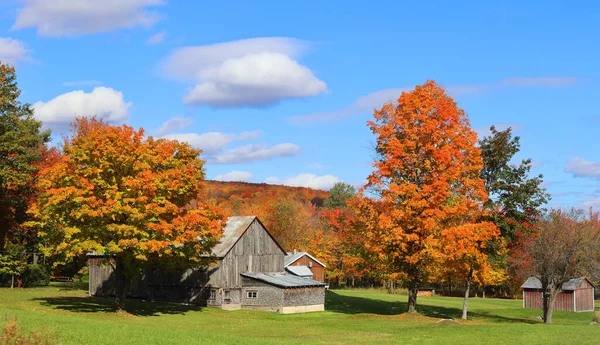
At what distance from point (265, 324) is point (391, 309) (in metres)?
18.9

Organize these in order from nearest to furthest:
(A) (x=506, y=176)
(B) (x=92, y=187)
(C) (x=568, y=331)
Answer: (C) (x=568, y=331) → (B) (x=92, y=187) → (A) (x=506, y=176)

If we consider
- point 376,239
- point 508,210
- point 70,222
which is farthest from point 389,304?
point 70,222

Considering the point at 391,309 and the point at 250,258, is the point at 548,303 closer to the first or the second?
the point at 391,309

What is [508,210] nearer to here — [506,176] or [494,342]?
[506,176]

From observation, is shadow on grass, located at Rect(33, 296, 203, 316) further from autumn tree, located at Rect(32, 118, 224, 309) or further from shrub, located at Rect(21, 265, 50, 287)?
shrub, located at Rect(21, 265, 50, 287)

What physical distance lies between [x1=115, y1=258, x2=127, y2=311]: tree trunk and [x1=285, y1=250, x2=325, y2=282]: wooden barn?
1209 inches

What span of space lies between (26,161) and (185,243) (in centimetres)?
2051

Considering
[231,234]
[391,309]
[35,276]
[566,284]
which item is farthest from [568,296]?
[35,276]

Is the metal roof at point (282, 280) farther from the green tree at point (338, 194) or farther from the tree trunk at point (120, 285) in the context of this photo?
the green tree at point (338, 194)

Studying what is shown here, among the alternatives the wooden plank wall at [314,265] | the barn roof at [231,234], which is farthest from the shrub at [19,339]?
the wooden plank wall at [314,265]

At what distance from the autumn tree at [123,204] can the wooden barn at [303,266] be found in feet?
104

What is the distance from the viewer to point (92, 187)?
43.0 metres

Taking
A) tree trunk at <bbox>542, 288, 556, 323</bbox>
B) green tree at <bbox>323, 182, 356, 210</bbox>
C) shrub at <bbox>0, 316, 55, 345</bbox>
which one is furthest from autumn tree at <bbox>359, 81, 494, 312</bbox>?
green tree at <bbox>323, 182, 356, 210</bbox>

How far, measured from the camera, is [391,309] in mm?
59531
